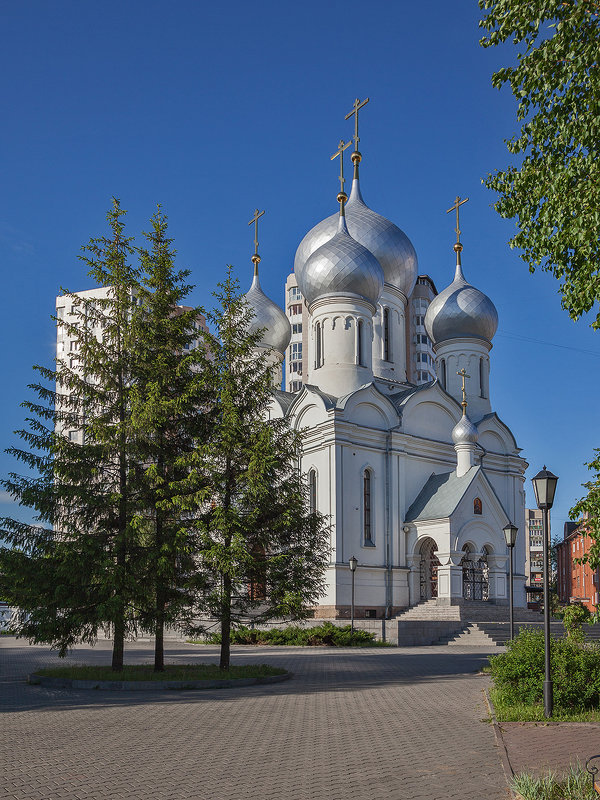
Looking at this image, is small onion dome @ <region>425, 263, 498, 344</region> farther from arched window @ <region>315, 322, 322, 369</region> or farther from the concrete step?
the concrete step

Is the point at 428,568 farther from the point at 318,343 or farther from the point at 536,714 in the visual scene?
the point at 536,714

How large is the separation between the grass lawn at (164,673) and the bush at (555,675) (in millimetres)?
5369

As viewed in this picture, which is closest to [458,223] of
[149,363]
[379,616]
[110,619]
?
[379,616]

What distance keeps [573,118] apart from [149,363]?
903cm

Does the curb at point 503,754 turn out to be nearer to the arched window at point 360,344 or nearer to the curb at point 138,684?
the curb at point 138,684

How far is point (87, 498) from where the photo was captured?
1429cm

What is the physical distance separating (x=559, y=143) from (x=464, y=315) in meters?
29.2

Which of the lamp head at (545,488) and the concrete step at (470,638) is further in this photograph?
the concrete step at (470,638)

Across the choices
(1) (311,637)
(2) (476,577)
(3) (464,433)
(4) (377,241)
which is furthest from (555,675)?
(4) (377,241)

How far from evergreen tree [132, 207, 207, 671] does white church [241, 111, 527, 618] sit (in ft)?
43.6

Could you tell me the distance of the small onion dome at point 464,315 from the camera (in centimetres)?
3809

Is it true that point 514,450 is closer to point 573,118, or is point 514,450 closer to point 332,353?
point 332,353

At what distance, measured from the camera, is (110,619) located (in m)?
14.0

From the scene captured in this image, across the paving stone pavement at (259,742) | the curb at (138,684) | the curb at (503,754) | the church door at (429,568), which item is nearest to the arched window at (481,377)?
the church door at (429,568)
